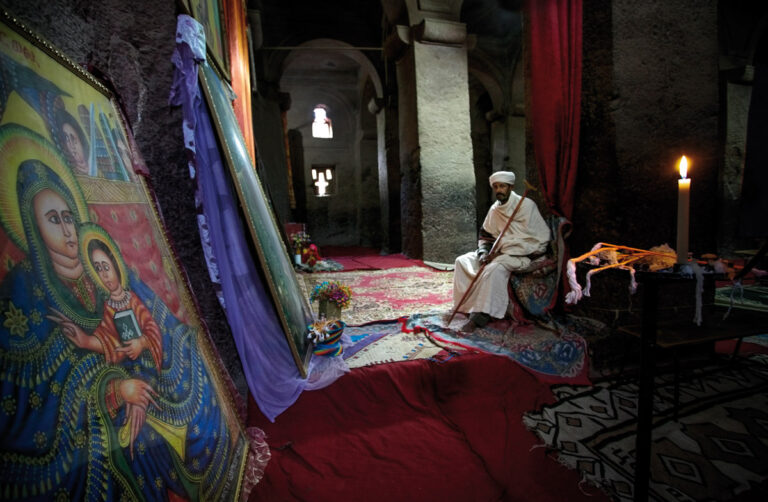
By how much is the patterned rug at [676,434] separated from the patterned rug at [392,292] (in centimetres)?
168

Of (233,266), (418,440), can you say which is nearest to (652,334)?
(418,440)

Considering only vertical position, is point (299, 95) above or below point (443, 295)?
above

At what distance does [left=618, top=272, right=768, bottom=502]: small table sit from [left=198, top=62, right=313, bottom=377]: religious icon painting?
5.96 feet

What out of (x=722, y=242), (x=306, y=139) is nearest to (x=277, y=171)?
(x=306, y=139)

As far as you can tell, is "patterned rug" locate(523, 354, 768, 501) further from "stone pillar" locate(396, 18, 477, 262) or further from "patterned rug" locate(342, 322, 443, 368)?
"stone pillar" locate(396, 18, 477, 262)

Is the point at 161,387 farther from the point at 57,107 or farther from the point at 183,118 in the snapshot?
the point at 183,118

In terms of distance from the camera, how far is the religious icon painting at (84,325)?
2.56ft

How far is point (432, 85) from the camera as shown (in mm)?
6480

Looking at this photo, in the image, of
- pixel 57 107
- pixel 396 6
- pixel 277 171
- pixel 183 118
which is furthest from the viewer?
pixel 277 171

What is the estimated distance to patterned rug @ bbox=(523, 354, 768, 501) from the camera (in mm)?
1683

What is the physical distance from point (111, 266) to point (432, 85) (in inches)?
256

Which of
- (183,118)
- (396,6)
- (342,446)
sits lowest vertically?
(342,446)

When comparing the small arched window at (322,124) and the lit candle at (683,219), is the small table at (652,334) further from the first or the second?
the small arched window at (322,124)

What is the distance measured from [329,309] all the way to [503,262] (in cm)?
170
